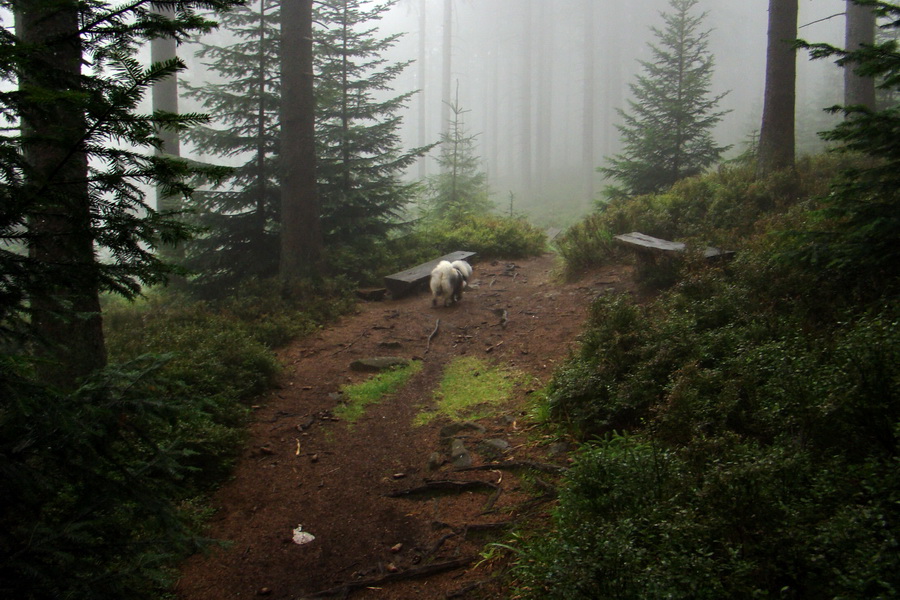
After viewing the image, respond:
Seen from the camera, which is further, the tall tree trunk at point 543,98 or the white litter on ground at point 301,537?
the tall tree trunk at point 543,98

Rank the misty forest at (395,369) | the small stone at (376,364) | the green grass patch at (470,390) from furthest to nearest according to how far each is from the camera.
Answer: the small stone at (376,364)
the green grass patch at (470,390)
the misty forest at (395,369)

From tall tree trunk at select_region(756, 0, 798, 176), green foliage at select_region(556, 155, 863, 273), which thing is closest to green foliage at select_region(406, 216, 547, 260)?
green foliage at select_region(556, 155, 863, 273)

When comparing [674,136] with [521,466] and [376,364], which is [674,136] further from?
[521,466]

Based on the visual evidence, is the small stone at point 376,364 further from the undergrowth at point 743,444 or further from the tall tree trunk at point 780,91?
the tall tree trunk at point 780,91

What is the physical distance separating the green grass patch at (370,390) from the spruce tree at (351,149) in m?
5.38

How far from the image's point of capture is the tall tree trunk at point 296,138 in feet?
36.4

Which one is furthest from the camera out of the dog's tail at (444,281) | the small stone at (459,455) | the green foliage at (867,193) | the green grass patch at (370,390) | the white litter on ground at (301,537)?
the dog's tail at (444,281)

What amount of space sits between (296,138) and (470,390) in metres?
7.35

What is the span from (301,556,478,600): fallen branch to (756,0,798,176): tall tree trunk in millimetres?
11070

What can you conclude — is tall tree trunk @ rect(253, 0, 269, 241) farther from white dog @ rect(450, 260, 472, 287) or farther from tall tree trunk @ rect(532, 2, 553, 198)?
tall tree trunk @ rect(532, 2, 553, 198)

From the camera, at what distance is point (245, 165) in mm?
11875

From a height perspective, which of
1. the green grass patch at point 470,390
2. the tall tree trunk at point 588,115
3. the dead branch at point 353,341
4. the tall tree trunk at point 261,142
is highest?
the tall tree trunk at point 588,115

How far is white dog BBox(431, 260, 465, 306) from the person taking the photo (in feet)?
36.1

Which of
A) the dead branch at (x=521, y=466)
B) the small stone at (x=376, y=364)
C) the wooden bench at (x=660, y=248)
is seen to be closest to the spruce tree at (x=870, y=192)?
the wooden bench at (x=660, y=248)
